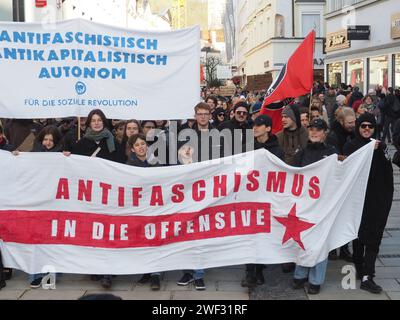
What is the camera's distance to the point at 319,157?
5.89 m

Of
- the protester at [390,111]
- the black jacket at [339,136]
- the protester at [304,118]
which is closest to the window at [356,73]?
the protester at [390,111]

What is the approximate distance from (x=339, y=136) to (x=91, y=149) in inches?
117

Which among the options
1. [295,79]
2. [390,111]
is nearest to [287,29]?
[390,111]

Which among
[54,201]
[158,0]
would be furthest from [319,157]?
[158,0]

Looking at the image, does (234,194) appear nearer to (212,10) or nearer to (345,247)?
(345,247)

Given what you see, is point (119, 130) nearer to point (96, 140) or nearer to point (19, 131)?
point (96, 140)

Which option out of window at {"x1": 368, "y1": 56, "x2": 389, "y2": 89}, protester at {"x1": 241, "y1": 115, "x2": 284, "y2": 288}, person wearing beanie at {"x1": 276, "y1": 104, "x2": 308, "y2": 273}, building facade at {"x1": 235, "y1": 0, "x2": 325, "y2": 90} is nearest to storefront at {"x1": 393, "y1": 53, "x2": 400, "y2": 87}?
window at {"x1": 368, "y1": 56, "x2": 389, "y2": 89}

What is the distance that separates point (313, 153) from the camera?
5930 millimetres

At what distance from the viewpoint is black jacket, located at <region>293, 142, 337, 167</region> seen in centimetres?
590

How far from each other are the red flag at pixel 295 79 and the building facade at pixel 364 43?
532 inches

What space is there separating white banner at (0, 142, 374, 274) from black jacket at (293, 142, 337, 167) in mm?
132

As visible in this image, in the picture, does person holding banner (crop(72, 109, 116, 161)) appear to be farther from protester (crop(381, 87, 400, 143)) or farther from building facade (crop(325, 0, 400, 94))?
building facade (crop(325, 0, 400, 94))

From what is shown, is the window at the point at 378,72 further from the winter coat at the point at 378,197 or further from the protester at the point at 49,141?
the protester at the point at 49,141

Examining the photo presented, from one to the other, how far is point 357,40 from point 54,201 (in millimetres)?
20631
